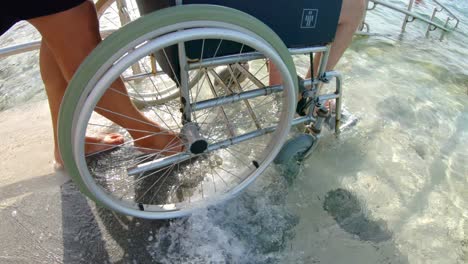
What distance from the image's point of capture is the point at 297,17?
1112mm

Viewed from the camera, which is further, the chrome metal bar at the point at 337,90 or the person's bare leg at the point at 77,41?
the chrome metal bar at the point at 337,90

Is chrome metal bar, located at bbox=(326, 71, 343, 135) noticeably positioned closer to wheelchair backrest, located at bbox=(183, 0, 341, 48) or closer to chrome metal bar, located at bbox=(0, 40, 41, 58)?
wheelchair backrest, located at bbox=(183, 0, 341, 48)

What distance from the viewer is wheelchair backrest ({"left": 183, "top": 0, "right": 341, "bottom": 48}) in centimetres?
104

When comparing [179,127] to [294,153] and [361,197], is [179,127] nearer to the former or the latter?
[294,153]

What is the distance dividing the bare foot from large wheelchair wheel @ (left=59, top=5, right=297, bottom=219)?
0.03m

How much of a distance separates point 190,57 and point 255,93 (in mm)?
259

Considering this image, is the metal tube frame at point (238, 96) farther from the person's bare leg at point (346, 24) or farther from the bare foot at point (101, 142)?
the bare foot at point (101, 142)

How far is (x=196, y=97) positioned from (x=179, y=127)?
0.12 metres

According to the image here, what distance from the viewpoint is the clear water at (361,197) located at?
52.2 inches

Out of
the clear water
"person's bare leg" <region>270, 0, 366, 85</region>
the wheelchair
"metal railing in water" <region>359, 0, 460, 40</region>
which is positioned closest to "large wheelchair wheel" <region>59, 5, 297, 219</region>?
the wheelchair

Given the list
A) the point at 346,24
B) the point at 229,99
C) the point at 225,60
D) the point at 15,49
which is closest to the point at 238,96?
the point at 229,99

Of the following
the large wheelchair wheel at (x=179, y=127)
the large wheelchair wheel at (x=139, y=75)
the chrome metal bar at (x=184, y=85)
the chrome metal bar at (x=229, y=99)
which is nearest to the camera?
the large wheelchair wheel at (x=179, y=127)

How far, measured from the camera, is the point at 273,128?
132 centimetres

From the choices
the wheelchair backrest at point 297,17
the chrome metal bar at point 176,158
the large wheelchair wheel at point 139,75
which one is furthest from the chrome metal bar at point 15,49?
the wheelchair backrest at point 297,17
